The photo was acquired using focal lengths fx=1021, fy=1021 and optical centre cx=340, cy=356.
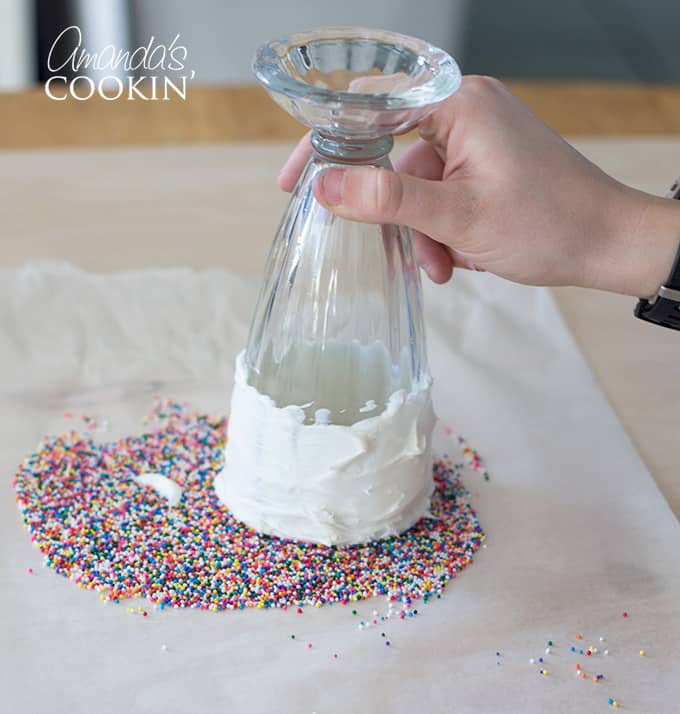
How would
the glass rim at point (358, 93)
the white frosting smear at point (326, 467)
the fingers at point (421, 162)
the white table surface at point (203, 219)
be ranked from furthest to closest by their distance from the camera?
the white table surface at point (203, 219) < the fingers at point (421, 162) < the white frosting smear at point (326, 467) < the glass rim at point (358, 93)

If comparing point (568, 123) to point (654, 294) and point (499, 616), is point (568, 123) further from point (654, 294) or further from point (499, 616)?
point (499, 616)

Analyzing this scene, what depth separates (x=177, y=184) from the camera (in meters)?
1.25

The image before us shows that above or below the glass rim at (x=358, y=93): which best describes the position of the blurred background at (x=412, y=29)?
below

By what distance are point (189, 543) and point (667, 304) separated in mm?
412

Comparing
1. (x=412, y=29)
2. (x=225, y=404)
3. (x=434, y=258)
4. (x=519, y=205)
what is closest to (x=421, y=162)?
(x=434, y=258)

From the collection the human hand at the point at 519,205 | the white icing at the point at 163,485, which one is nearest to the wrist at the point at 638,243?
the human hand at the point at 519,205

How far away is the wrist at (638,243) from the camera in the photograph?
76cm

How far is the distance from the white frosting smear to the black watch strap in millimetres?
188

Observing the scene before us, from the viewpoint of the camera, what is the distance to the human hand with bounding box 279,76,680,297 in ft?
2.19

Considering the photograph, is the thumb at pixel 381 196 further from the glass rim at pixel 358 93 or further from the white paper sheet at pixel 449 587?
the white paper sheet at pixel 449 587

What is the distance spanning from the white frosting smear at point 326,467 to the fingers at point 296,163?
16 centimetres

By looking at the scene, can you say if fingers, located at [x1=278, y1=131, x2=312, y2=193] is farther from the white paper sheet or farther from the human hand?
the white paper sheet

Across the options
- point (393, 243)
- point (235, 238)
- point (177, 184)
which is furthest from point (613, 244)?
point (177, 184)

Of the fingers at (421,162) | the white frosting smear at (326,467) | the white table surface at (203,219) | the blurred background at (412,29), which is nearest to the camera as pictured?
the white frosting smear at (326,467)
